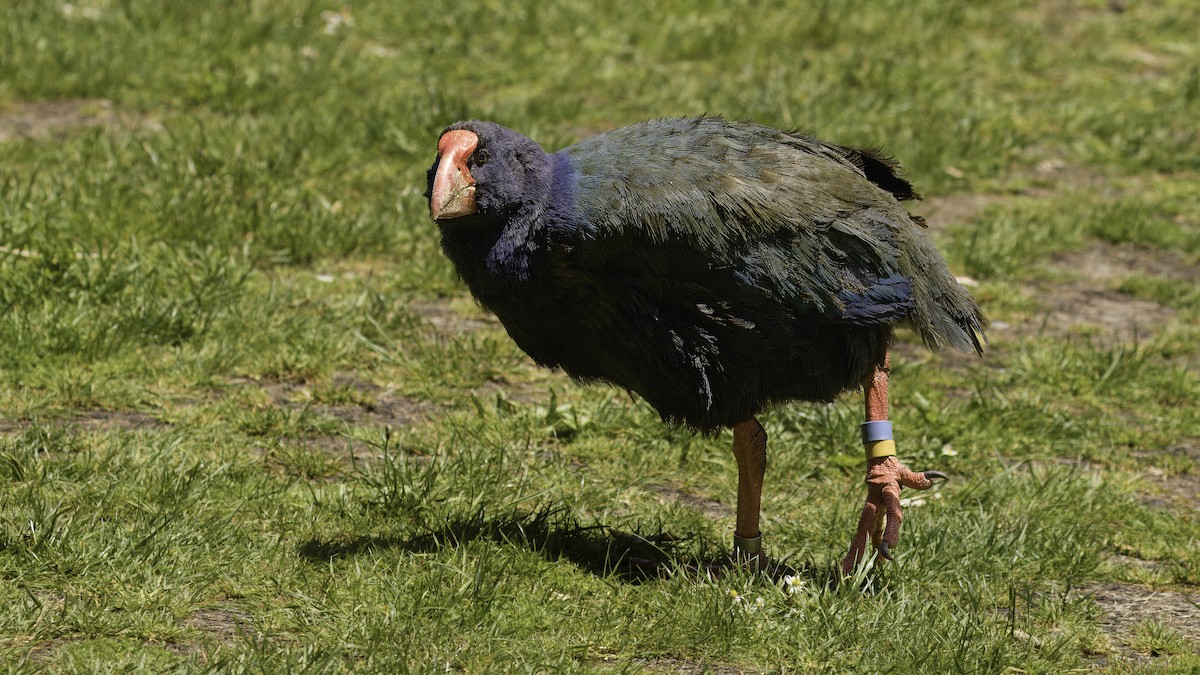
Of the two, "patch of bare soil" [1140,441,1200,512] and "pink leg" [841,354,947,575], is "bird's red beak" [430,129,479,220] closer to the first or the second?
"pink leg" [841,354,947,575]

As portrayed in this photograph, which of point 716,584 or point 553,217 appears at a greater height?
point 553,217

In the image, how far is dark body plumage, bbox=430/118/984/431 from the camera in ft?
12.4

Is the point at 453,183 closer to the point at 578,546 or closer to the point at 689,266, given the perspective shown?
the point at 689,266

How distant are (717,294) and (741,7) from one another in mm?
5561

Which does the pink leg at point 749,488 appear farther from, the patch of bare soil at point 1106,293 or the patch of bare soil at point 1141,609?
the patch of bare soil at point 1106,293

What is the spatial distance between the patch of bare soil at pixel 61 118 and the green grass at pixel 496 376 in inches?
1.0

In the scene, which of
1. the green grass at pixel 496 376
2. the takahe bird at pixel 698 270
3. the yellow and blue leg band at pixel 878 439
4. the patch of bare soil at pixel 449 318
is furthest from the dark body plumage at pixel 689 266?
the patch of bare soil at pixel 449 318

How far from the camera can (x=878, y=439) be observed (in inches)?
156

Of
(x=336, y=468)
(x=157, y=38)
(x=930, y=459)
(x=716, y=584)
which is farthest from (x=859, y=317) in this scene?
(x=157, y=38)

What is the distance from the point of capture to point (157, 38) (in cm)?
787

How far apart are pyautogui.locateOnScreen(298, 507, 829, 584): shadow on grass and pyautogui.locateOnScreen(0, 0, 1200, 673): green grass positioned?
0.02 metres

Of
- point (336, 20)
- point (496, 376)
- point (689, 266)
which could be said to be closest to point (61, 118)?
point (336, 20)

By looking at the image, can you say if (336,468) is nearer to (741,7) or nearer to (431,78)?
(431,78)

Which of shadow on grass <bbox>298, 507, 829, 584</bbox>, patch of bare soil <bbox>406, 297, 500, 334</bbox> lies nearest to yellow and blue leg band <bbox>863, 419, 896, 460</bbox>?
shadow on grass <bbox>298, 507, 829, 584</bbox>
